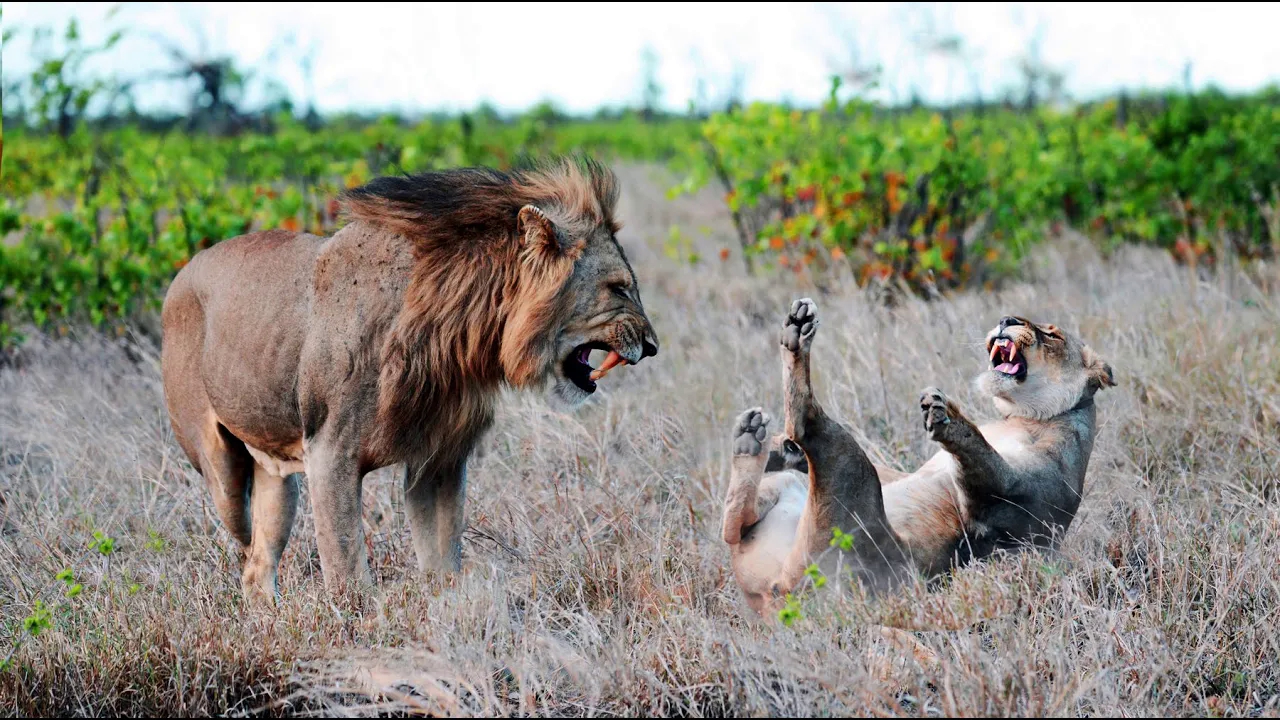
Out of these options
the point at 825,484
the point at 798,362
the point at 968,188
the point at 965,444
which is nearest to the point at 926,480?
the point at 965,444

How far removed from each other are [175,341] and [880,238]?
572 centimetres

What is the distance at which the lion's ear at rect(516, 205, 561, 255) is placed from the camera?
12.7ft

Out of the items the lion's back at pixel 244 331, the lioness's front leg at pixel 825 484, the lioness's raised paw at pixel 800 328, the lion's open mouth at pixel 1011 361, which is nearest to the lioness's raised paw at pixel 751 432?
the lioness's front leg at pixel 825 484

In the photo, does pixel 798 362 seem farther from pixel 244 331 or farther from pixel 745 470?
pixel 244 331

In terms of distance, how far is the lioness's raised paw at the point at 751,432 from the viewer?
12.6 feet

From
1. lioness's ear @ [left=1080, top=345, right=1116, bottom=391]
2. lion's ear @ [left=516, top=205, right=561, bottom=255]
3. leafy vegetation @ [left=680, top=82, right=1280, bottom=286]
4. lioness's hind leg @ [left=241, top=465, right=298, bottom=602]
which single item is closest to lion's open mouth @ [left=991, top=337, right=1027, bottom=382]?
lioness's ear @ [left=1080, top=345, right=1116, bottom=391]

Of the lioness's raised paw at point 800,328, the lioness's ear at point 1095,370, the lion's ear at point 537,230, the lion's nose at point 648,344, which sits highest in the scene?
the lion's ear at point 537,230

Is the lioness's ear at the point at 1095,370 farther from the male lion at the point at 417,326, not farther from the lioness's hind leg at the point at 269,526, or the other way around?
the lioness's hind leg at the point at 269,526

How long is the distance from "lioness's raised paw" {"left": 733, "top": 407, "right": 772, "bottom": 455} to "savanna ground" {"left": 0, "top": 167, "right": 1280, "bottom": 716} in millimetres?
537

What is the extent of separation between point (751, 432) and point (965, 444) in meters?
0.65

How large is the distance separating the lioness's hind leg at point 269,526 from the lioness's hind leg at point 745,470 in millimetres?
1599

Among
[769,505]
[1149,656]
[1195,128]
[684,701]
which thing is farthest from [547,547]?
[1195,128]

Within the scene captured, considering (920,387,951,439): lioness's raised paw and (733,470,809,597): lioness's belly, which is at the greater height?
(920,387,951,439): lioness's raised paw

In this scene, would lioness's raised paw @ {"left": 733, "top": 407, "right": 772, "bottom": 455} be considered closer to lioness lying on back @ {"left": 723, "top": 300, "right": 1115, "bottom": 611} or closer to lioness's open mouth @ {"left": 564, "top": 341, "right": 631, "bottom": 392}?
lioness lying on back @ {"left": 723, "top": 300, "right": 1115, "bottom": 611}
